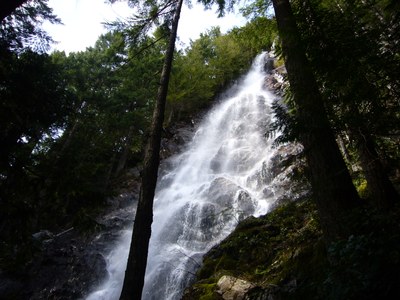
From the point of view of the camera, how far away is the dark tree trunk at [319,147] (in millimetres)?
3619

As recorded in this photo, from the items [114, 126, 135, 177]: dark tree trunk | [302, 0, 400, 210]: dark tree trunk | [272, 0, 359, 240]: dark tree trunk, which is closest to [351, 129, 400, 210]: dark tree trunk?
[302, 0, 400, 210]: dark tree trunk

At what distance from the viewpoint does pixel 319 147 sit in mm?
4000

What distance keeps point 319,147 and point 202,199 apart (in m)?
11.1

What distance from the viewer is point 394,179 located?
21.8 feet

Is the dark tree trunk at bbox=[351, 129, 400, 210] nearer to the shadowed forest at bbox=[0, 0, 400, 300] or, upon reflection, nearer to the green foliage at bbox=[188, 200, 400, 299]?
the shadowed forest at bbox=[0, 0, 400, 300]

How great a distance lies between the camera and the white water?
1079cm

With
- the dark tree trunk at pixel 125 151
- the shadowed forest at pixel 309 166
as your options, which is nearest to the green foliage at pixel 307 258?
the shadowed forest at pixel 309 166

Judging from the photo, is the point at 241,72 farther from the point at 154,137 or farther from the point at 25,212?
the point at 25,212

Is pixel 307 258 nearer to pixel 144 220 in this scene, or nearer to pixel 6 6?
pixel 144 220

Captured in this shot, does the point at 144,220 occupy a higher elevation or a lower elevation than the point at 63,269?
lower

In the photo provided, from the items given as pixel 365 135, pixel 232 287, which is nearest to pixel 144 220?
pixel 232 287

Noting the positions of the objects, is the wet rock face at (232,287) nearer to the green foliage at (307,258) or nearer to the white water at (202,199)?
the green foliage at (307,258)

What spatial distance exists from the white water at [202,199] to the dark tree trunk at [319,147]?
4.49 m

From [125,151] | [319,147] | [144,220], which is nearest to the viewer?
[319,147]
